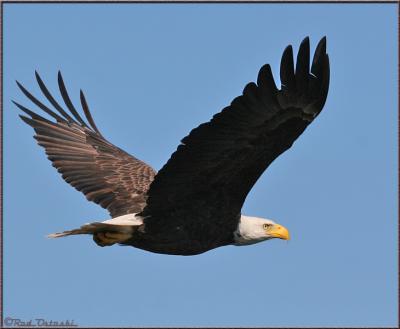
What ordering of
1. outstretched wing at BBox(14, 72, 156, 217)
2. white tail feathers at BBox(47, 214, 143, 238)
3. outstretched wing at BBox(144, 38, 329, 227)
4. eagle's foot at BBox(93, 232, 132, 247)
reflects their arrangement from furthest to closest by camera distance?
1. outstretched wing at BBox(14, 72, 156, 217)
2. eagle's foot at BBox(93, 232, 132, 247)
3. white tail feathers at BBox(47, 214, 143, 238)
4. outstretched wing at BBox(144, 38, 329, 227)

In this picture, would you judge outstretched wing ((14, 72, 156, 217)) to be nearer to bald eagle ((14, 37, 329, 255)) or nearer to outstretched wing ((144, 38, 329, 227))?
bald eagle ((14, 37, 329, 255))

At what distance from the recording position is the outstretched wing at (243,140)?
29.9ft

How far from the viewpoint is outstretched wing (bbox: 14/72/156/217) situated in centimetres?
1146

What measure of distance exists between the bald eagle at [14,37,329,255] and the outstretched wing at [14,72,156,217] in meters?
0.01

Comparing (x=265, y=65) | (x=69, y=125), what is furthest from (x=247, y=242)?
(x=69, y=125)

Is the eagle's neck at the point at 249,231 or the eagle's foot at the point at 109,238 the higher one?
the eagle's neck at the point at 249,231

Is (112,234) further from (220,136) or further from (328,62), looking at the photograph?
(328,62)

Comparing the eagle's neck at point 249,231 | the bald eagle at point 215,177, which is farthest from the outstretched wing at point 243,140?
the eagle's neck at point 249,231

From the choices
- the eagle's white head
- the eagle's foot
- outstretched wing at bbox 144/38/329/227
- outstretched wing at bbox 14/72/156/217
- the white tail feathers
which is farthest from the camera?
outstretched wing at bbox 14/72/156/217

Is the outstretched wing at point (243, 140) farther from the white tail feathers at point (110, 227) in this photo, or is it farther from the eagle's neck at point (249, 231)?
the eagle's neck at point (249, 231)

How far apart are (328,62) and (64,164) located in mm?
4275

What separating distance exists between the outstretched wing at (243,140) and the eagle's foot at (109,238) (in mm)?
441

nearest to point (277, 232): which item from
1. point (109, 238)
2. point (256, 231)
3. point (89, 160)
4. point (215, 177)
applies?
point (256, 231)

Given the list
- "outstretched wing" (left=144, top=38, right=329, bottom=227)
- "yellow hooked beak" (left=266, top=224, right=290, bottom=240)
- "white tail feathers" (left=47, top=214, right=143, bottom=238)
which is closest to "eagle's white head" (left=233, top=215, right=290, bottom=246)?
"yellow hooked beak" (left=266, top=224, right=290, bottom=240)
